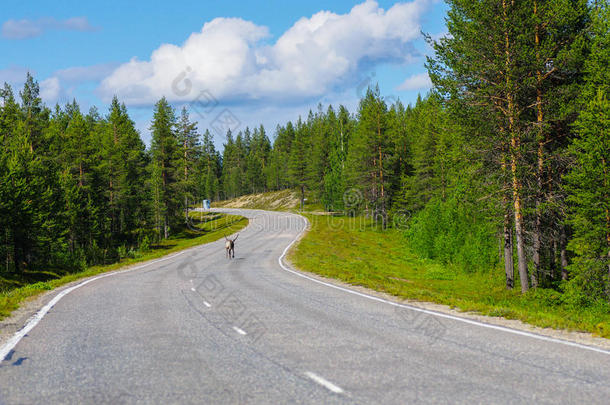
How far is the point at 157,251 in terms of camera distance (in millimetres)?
43406

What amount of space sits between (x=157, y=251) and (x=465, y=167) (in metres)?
34.0

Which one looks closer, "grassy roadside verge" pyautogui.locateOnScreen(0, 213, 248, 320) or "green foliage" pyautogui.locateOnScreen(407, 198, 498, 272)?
"grassy roadside verge" pyautogui.locateOnScreen(0, 213, 248, 320)

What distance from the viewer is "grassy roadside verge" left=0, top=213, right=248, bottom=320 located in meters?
14.8

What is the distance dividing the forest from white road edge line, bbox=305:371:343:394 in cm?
1457

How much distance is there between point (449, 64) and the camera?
19266 mm

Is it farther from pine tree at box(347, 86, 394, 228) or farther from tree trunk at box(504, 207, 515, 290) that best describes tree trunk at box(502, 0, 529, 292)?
pine tree at box(347, 86, 394, 228)

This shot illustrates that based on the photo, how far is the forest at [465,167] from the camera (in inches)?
666

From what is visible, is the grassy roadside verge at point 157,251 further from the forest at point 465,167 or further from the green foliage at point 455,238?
the green foliage at point 455,238

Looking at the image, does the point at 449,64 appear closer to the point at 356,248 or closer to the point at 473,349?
the point at 473,349

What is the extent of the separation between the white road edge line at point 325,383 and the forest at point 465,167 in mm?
14573

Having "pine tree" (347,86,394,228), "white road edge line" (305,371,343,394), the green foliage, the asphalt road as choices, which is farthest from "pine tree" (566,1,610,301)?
"pine tree" (347,86,394,228)

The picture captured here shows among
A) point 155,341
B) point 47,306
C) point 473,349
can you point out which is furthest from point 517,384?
point 47,306

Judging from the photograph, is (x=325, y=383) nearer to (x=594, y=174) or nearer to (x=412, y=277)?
(x=594, y=174)

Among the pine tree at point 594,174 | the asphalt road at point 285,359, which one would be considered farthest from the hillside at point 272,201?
the asphalt road at point 285,359
